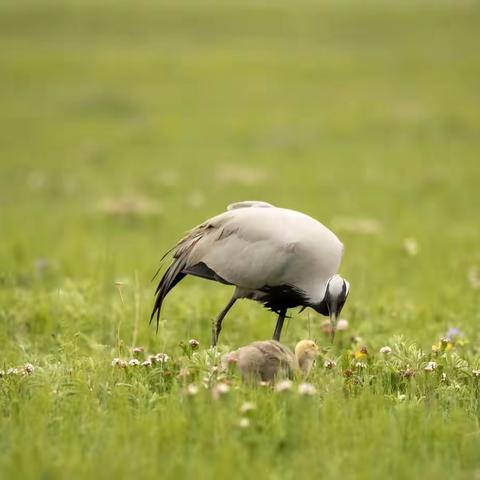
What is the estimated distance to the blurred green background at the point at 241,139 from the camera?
10125mm

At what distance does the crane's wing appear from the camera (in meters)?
5.42

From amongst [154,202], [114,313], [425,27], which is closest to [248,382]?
[114,313]

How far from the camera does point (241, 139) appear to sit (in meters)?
20.1

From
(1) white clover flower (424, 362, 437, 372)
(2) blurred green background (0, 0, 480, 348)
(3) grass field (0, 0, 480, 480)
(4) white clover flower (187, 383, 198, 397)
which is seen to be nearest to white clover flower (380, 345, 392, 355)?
(3) grass field (0, 0, 480, 480)

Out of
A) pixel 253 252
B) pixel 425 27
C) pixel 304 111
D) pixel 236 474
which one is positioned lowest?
pixel 236 474

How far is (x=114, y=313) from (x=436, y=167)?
11926 millimetres

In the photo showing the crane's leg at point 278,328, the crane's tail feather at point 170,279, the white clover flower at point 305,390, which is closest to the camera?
the white clover flower at point 305,390

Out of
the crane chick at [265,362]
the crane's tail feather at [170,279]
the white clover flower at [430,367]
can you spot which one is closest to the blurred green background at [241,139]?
the crane's tail feather at [170,279]

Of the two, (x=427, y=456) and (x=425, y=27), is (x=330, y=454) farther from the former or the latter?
(x=425, y=27)

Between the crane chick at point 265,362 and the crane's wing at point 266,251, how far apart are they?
54 cm

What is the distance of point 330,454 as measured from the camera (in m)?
3.89

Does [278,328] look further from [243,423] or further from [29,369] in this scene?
[243,423]

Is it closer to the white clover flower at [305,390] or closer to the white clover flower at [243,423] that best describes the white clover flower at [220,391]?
the white clover flower at [243,423]

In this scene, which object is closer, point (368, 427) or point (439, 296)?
point (368, 427)
